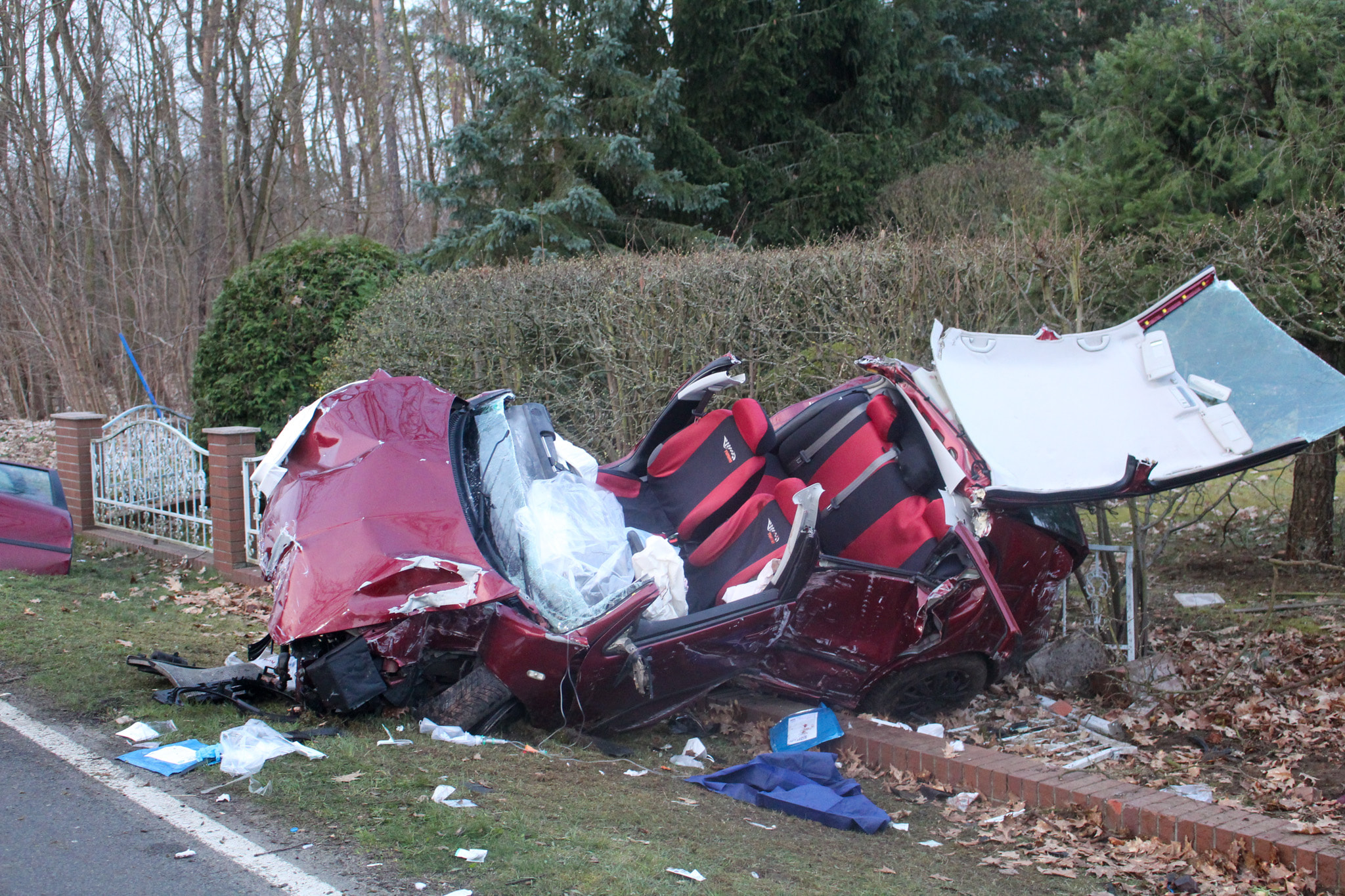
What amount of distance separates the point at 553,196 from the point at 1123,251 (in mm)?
10215

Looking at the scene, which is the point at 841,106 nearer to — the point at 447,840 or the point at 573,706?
the point at 573,706

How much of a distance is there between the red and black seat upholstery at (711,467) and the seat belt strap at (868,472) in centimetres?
57

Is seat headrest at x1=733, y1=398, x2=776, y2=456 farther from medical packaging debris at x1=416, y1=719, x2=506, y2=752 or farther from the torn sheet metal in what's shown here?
the torn sheet metal

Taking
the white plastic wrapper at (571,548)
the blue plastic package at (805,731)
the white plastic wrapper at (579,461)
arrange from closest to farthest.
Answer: the white plastic wrapper at (571,548), the blue plastic package at (805,731), the white plastic wrapper at (579,461)

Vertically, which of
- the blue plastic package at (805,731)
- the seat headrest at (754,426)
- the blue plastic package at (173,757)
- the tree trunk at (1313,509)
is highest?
the seat headrest at (754,426)

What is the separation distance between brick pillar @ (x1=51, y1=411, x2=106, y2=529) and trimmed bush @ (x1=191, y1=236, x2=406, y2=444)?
5.56ft

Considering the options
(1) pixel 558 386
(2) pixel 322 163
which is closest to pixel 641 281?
(1) pixel 558 386

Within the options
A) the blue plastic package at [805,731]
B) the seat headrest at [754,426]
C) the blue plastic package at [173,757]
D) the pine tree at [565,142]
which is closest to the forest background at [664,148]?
the pine tree at [565,142]

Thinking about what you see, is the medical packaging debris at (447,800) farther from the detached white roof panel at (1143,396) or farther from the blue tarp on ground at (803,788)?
the detached white roof panel at (1143,396)

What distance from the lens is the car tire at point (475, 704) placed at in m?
4.46

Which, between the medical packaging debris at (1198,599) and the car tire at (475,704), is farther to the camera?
the medical packaging debris at (1198,599)

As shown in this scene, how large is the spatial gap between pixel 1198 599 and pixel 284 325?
9.51 meters

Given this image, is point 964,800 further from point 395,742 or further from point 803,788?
point 395,742

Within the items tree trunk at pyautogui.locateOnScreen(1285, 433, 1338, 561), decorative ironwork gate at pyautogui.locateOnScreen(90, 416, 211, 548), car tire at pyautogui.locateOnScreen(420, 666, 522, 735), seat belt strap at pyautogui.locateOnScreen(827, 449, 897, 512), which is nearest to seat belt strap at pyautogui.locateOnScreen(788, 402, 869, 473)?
seat belt strap at pyautogui.locateOnScreen(827, 449, 897, 512)
